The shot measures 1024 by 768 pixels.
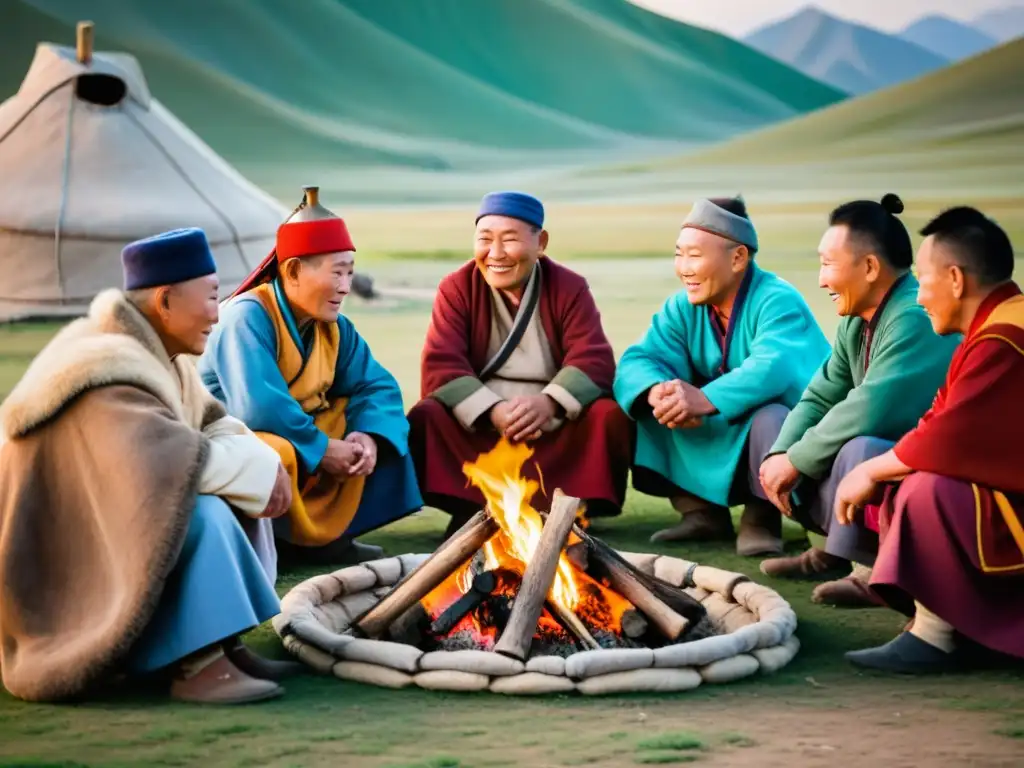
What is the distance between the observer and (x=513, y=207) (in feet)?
17.9

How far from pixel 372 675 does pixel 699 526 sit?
6.80 feet

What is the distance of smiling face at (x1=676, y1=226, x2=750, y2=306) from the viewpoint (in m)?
5.48

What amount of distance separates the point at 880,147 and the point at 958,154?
4.54 meters

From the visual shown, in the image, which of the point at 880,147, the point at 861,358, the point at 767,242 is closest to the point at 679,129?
the point at 880,147

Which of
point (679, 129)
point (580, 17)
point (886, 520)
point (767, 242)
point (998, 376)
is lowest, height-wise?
point (886, 520)

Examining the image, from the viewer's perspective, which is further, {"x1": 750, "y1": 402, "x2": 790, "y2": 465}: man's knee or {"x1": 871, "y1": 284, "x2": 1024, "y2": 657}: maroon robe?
{"x1": 750, "y1": 402, "x2": 790, "y2": 465}: man's knee

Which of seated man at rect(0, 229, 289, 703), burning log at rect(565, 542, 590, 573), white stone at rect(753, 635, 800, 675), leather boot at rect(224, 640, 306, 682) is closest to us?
seated man at rect(0, 229, 289, 703)

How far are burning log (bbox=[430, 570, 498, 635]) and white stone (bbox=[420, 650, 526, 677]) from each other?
0.27 m

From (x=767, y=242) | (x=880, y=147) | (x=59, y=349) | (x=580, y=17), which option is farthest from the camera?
(x=580, y=17)

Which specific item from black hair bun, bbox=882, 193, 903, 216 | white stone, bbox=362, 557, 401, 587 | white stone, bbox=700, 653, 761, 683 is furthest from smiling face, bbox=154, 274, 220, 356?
black hair bun, bbox=882, 193, 903, 216

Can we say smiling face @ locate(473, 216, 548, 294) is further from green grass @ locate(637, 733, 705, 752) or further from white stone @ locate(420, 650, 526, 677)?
green grass @ locate(637, 733, 705, 752)

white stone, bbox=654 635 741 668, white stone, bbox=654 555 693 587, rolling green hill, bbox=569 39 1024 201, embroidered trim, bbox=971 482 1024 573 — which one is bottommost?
white stone, bbox=654 635 741 668

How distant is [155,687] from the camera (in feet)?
12.3

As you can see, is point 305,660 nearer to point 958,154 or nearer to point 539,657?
point 539,657
